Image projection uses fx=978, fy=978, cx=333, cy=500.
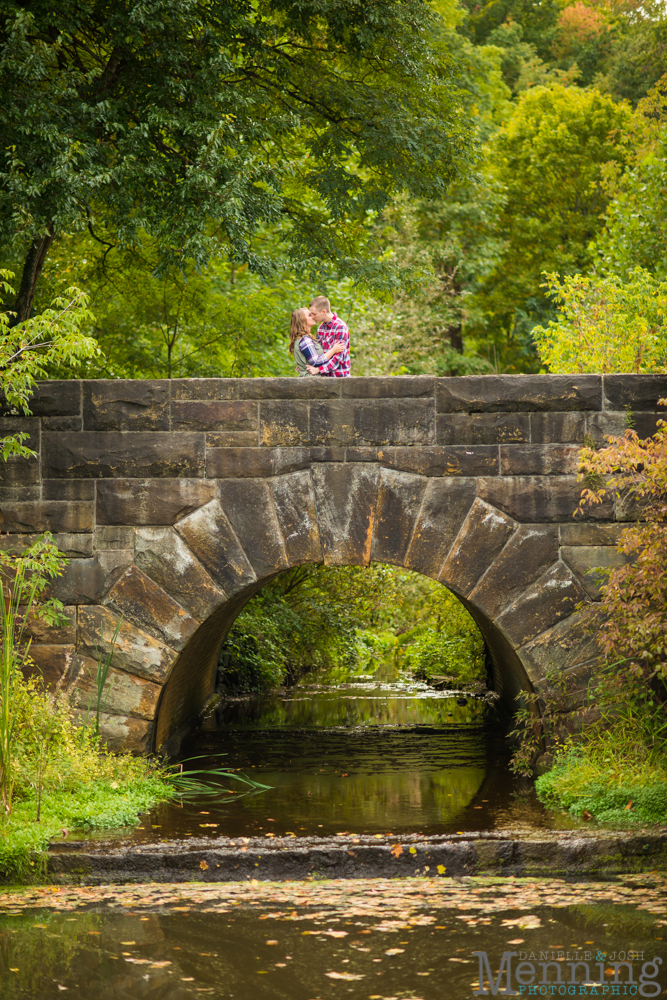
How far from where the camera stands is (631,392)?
6.20 m

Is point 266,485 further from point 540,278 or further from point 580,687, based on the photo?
point 540,278

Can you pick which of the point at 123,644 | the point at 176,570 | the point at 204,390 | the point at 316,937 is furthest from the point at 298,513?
the point at 316,937

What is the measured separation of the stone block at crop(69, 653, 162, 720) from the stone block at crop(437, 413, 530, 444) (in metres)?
2.47

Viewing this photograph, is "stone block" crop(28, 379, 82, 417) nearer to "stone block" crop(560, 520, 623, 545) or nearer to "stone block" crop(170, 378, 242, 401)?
"stone block" crop(170, 378, 242, 401)

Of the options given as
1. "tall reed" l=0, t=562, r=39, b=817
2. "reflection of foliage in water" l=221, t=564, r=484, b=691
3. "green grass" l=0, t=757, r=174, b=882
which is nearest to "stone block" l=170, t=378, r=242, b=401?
"tall reed" l=0, t=562, r=39, b=817

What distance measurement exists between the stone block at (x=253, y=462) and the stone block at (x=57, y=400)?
927 millimetres

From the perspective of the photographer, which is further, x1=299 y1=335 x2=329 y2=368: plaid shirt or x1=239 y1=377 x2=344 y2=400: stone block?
x1=299 y1=335 x2=329 y2=368: plaid shirt

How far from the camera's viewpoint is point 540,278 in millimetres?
22828

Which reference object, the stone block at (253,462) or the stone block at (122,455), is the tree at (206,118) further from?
the stone block at (253,462)

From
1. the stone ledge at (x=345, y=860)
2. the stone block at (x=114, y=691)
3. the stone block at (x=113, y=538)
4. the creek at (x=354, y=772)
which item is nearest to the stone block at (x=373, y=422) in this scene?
the stone block at (x=113, y=538)

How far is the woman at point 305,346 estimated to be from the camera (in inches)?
288

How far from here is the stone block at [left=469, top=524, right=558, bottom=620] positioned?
20.3 feet

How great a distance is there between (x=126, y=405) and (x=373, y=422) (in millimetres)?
1585

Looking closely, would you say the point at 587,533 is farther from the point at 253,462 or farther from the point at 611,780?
the point at 253,462
